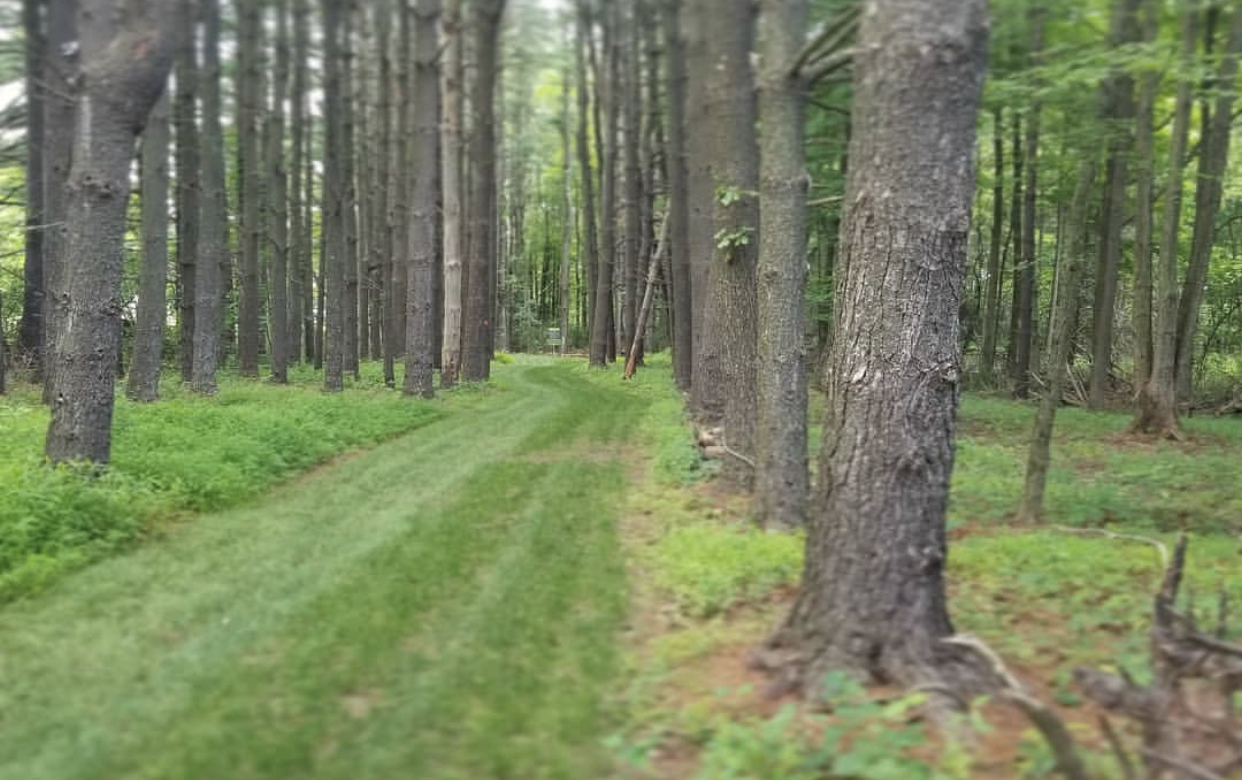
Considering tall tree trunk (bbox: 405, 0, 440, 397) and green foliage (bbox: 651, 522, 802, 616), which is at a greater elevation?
tall tree trunk (bbox: 405, 0, 440, 397)

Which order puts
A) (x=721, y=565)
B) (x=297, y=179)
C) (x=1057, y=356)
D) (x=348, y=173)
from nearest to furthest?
(x=721, y=565)
(x=1057, y=356)
(x=348, y=173)
(x=297, y=179)

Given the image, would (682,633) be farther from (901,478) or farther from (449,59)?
(449,59)

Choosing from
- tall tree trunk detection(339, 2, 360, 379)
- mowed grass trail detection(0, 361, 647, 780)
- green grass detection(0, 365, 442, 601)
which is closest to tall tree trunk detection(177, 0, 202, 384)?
tall tree trunk detection(339, 2, 360, 379)

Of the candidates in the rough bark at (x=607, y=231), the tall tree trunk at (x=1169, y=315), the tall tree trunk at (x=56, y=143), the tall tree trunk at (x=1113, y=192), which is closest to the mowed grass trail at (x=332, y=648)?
the tall tree trunk at (x=1113, y=192)

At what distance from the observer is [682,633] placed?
4750 mm

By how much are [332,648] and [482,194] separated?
16149mm

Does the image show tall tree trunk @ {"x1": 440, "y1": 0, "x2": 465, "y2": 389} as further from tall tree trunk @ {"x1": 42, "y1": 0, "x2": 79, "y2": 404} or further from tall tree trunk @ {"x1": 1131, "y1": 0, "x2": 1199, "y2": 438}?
tall tree trunk @ {"x1": 1131, "y1": 0, "x2": 1199, "y2": 438}

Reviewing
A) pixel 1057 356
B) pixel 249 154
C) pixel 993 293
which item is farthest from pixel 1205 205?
pixel 249 154

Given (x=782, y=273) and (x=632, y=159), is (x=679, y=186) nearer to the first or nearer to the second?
(x=632, y=159)

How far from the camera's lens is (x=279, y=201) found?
845 inches

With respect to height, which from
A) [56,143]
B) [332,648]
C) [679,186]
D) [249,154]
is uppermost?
[249,154]

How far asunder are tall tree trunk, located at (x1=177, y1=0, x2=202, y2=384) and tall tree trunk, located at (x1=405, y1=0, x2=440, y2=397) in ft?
12.2

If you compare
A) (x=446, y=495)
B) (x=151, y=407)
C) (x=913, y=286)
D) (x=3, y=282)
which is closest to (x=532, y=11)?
(x=3, y=282)

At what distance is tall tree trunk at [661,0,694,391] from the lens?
16078 millimetres
